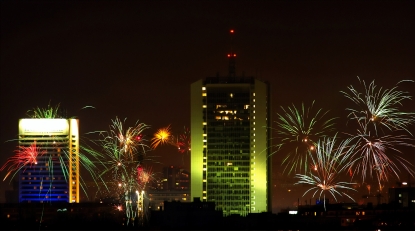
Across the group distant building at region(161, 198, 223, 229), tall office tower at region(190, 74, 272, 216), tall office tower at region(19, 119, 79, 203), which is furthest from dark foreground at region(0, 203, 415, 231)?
tall office tower at region(19, 119, 79, 203)

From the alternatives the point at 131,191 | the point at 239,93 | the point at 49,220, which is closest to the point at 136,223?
the point at 131,191

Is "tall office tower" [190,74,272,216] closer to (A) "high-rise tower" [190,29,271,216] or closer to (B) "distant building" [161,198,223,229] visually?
(A) "high-rise tower" [190,29,271,216]

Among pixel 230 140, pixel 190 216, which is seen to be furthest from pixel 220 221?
pixel 230 140

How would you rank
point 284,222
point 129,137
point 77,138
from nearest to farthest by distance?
point 129,137, point 284,222, point 77,138

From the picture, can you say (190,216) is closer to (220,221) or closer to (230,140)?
(220,221)

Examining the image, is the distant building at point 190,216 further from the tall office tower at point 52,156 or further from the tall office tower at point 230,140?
the tall office tower at point 52,156

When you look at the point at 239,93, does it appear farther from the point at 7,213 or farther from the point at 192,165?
the point at 7,213

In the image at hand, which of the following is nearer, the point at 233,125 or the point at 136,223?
the point at 136,223

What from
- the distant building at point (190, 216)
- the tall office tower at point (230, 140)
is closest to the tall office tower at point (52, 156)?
the tall office tower at point (230, 140)
